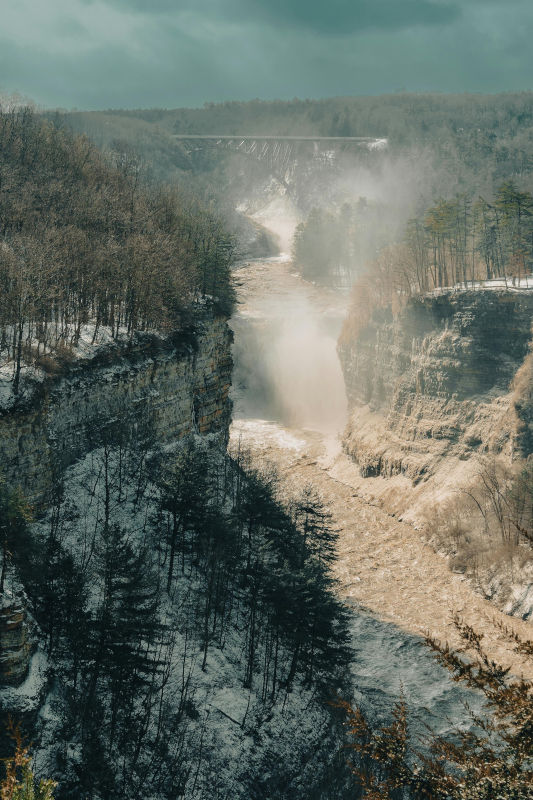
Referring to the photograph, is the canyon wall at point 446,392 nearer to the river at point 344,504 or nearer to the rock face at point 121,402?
the river at point 344,504

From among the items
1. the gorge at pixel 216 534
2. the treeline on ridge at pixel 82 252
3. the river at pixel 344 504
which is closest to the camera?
the gorge at pixel 216 534

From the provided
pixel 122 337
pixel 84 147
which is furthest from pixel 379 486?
pixel 84 147

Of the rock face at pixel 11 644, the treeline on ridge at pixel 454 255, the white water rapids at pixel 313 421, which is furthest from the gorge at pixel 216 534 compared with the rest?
the treeline on ridge at pixel 454 255

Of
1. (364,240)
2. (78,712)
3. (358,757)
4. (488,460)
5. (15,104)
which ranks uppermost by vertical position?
(15,104)

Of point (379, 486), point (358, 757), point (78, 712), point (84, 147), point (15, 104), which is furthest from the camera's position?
point (15, 104)

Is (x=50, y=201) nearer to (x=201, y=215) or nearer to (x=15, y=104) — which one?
(x=201, y=215)

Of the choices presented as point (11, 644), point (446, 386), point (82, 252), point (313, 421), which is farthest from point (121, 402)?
point (313, 421)

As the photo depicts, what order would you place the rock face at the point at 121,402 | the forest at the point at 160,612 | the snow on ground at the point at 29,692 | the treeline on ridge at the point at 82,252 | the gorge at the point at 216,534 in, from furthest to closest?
the treeline on ridge at the point at 82,252
the rock face at the point at 121,402
the gorge at the point at 216,534
the forest at the point at 160,612
the snow on ground at the point at 29,692
